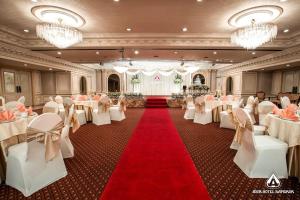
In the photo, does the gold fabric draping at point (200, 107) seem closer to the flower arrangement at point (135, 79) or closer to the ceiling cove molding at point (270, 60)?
the ceiling cove molding at point (270, 60)

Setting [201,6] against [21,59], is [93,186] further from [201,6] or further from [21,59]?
[21,59]

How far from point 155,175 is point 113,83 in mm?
15579

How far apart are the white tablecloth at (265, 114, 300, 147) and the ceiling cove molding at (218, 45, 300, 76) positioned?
574 cm

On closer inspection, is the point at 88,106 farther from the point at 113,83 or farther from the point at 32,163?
the point at 113,83

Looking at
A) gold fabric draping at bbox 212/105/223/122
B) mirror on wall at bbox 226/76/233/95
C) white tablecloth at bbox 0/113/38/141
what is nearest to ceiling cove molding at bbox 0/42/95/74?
white tablecloth at bbox 0/113/38/141

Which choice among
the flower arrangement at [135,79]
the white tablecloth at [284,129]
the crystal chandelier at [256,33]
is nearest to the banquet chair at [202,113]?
the crystal chandelier at [256,33]

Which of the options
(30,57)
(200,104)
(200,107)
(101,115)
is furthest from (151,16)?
(30,57)

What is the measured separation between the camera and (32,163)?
2031mm

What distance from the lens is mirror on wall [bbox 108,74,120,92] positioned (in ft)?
54.7

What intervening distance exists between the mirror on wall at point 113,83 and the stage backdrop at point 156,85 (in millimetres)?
1382

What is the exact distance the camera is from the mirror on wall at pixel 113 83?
656 inches

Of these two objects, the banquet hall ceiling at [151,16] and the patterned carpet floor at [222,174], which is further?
the banquet hall ceiling at [151,16]

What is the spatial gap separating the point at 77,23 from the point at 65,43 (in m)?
0.94

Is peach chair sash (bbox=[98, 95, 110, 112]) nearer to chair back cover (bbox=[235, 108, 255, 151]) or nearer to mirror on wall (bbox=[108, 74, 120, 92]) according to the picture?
chair back cover (bbox=[235, 108, 255, 151])
